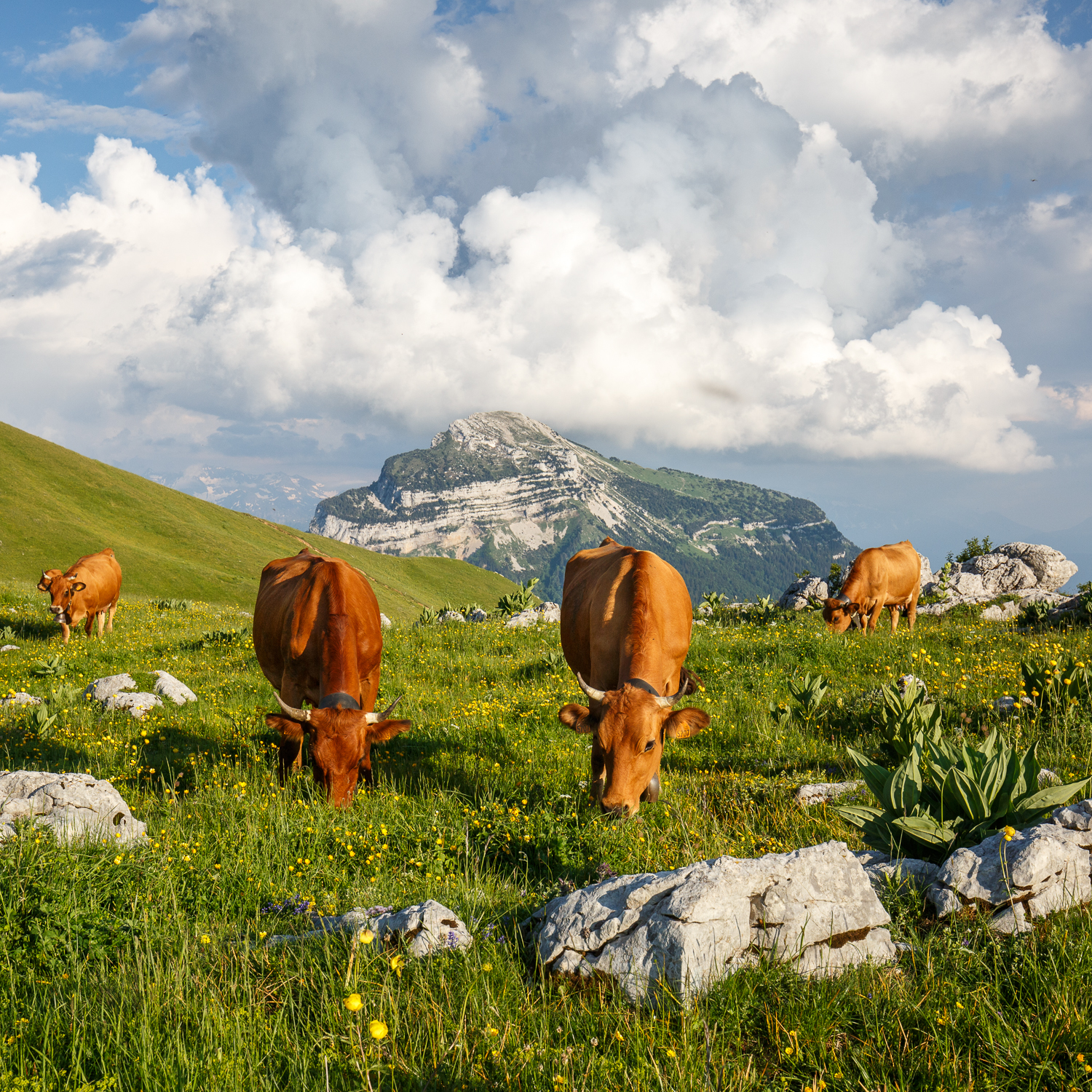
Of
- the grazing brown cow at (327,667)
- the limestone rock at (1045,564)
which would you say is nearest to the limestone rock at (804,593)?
the limestone rock at (1045,564)

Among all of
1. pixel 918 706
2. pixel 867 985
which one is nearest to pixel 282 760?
pixel 867 985

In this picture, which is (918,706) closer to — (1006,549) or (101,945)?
(101,945)

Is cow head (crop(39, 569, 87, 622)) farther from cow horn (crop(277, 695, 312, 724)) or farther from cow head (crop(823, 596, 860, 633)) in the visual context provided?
cow head (crop(823, 596, 860, 633))

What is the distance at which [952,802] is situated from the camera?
4.61m

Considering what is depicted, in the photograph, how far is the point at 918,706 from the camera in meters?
7.45

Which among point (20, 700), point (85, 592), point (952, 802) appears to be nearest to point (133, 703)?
point (20, 700)

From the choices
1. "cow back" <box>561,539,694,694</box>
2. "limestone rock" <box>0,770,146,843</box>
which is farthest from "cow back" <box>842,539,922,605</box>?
"limestone rock" <box>0,770,146,843</box>

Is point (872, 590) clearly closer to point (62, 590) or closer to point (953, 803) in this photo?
point (953, 803)

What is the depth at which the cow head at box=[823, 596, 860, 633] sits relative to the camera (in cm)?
1975

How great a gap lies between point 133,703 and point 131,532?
Answer: 3474 inches

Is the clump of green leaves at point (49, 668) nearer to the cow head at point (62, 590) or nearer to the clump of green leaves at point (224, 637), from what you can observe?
the clump of green leaves at point (224, 637)

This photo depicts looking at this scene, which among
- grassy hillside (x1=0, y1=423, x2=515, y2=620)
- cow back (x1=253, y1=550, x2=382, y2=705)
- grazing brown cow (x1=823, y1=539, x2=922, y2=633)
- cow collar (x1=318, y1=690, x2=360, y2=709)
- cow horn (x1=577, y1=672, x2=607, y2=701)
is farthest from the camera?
grassy hillside (x1=0, y1=423, x2=515, y2=620)

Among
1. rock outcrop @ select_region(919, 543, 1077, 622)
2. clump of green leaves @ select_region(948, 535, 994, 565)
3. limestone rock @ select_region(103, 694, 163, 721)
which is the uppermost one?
clump of green leaves @ select_region(948, 535, 994, 565)

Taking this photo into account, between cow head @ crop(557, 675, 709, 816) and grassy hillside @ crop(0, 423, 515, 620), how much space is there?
61709 mm
